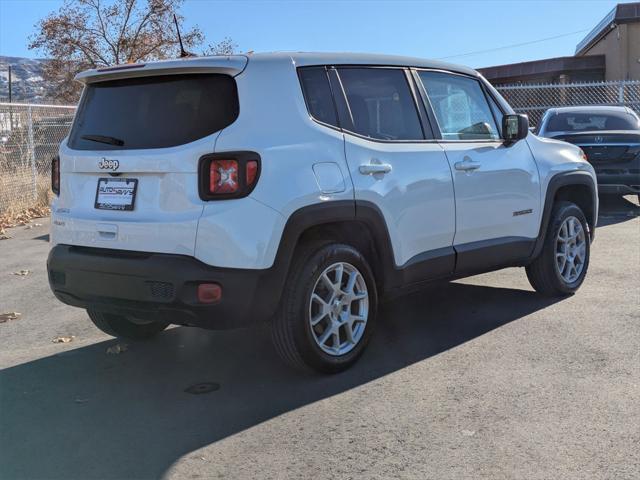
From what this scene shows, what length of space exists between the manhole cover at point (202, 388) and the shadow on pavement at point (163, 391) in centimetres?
5

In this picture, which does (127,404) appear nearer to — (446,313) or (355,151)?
(355,151)

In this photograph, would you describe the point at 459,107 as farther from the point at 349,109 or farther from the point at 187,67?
the point at 187,67

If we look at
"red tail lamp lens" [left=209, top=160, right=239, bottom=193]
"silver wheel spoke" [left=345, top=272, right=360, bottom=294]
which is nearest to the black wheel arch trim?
"silver wheel spoke" [left=345, top=272, right=360, bottom=294]

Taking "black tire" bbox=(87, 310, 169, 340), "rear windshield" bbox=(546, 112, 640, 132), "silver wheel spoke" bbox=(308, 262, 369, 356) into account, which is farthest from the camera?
"rear windshield" bbox=(546, 112, 640, 132)

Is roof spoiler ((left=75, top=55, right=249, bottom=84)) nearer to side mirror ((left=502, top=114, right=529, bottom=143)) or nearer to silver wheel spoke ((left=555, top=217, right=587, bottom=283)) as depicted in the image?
side mirror ((left=502, top=114, right=529, bottom=143))

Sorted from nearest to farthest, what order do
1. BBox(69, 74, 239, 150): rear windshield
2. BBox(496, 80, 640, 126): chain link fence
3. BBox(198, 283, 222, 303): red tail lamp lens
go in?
1. BBox(198, 283, 222, 303): red tail lamp lens
2. BBox(69, 74, 239, 150): rear windshield
3. BBox(496, 80, 640, 126): chain link fence

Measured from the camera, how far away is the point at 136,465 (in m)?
3.42

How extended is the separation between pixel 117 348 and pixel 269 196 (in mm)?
1990

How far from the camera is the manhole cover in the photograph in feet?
14.4

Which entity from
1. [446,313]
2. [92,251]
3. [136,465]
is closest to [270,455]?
[136,465]

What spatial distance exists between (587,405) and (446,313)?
209 centimetres

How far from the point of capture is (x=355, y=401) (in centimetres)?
413

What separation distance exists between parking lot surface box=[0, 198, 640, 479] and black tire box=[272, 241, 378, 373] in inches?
5.9

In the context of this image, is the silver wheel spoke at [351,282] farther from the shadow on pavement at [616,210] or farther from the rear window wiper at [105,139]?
the shadow on pavement at [616,210]
